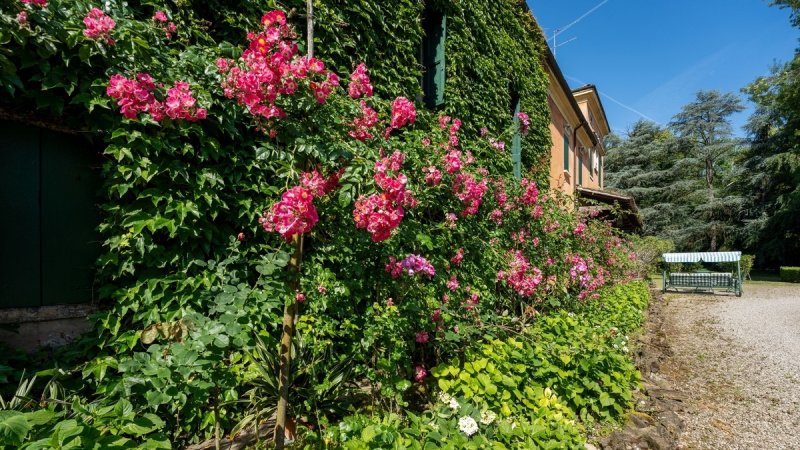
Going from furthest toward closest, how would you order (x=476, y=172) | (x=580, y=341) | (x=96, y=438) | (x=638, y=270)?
(x=638, y=270) < (x=476, y=172) < (x=580, y=341) < (x=96, y=438)

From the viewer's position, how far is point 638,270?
11344 millimetres

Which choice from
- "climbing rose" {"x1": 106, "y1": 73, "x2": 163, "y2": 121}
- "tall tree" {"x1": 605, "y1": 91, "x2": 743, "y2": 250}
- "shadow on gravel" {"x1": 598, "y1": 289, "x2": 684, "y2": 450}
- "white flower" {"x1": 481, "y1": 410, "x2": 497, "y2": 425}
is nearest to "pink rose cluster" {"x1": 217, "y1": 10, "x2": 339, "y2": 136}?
"climbing rose" {"x1": 106, "y1": 73, "x2": 163, "y2": 121}

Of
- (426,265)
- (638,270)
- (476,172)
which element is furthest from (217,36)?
(638,270)

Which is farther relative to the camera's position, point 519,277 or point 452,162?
point 519,277

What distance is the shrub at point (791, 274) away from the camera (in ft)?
60.5

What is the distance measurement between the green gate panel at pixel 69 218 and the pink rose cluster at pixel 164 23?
0.88 metres

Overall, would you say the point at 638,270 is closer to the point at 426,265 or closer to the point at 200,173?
the point at 426,265

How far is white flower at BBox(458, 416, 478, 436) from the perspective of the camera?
2.14m

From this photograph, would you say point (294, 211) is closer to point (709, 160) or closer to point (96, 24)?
point (96, 24)

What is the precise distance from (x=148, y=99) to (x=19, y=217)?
1.08m

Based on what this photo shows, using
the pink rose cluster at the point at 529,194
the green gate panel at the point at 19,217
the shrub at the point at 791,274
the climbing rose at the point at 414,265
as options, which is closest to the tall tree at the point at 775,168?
the shrub at the point at 791,274

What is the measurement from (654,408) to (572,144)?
11.4m

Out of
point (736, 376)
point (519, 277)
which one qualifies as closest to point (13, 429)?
point (519, 277)

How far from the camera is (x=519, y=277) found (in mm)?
4504
